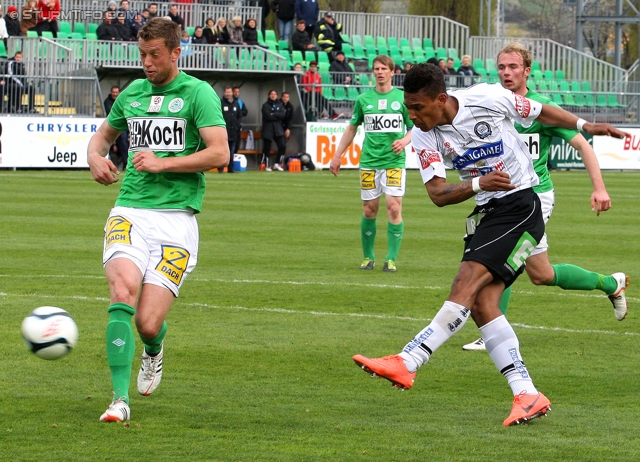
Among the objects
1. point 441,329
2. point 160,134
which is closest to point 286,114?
point 160,134

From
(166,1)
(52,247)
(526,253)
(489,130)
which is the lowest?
(52,247)

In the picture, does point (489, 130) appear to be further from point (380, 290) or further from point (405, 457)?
point (380, 290)

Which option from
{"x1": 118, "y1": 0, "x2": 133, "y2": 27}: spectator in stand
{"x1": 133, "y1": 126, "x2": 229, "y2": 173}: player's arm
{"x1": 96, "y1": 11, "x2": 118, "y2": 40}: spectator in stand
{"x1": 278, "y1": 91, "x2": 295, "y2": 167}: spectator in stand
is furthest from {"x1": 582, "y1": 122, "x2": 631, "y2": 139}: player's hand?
{"x1": 118, "y1": 0, "x2": 133, "y2": 27}: spectator in stand

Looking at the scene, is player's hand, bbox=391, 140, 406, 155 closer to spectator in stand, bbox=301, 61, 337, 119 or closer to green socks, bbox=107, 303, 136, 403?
green socks, bbox=107, 303, 136, 403

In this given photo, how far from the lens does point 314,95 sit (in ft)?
109

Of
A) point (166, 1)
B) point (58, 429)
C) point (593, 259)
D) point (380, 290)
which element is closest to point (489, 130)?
point (58, 429)

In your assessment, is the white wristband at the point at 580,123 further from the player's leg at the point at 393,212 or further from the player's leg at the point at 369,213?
the player's leg at the point at 369,213

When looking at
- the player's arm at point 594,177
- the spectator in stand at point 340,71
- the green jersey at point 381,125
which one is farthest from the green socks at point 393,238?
the spectator in stand at point 340,71

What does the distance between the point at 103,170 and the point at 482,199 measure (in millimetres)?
2101

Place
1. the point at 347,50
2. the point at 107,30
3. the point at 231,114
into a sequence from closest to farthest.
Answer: the point at 231,114 → the point at 107,30 → the point at 347,50

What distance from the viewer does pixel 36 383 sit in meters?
6.72

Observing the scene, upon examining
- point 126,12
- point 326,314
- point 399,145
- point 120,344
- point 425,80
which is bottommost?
point 326,314

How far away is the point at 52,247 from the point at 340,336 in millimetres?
6236

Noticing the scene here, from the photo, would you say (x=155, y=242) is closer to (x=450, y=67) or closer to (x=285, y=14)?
(x=285, y=14)
